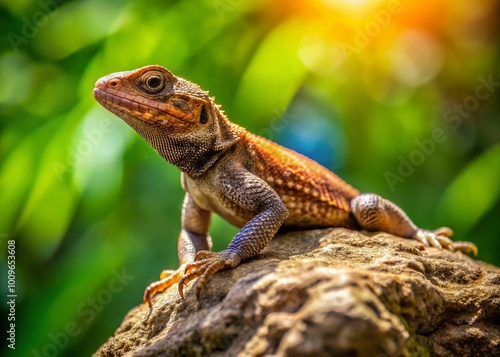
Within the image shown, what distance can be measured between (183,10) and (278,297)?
17.5 ft

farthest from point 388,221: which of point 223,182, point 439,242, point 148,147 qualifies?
point 148,147

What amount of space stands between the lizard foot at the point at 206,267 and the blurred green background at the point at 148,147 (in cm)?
319

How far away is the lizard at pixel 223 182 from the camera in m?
3.33

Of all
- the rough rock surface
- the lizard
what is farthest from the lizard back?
the rough rock surface

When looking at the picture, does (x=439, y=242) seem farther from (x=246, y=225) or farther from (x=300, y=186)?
(x=246, y=225)

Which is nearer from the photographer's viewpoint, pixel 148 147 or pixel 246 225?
pixel 246 225

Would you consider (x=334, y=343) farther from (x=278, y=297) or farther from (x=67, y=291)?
(x=67, y=291)

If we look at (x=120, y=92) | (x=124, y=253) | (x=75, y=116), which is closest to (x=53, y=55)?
(x=75, y=116)

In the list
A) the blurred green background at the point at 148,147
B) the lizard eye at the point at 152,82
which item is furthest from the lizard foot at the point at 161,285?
the blurred green background at the point at 148,147

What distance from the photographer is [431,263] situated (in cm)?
321

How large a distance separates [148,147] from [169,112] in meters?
2.82

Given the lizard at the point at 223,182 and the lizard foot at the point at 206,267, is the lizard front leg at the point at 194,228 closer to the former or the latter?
the lizard at the point at 223,182

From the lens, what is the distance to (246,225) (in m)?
3.25

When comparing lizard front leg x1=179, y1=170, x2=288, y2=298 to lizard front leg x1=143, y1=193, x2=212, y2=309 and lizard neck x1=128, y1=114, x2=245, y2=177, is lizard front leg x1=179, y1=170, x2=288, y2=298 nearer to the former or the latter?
lizard neck x1=128, y1=114, x2=245, y2=177
